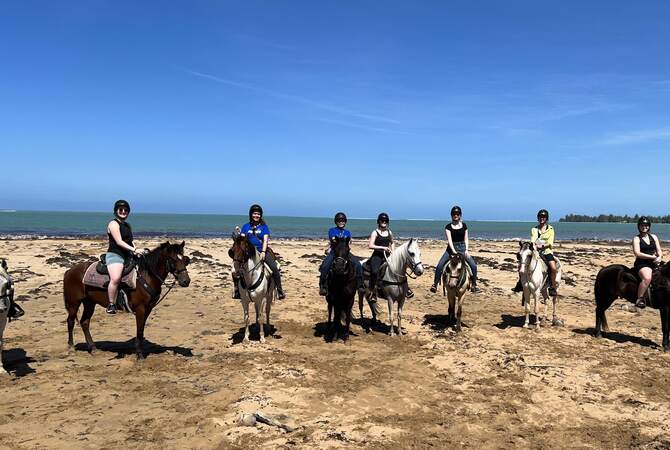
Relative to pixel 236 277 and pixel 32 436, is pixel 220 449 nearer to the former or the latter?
pixel 32 436

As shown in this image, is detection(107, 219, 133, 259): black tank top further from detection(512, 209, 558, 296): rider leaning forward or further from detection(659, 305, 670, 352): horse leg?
detection(659, 305, 670, 352): horse leg

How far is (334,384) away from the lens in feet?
23.3

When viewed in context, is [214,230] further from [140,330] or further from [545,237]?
[545,237]

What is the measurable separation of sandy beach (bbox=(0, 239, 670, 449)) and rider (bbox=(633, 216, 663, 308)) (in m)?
1.27

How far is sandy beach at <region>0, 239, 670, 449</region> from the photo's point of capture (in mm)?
5348

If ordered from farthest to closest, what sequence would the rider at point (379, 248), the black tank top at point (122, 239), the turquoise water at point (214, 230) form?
1. the turquoise water at point (214, 230)
2. the rider at point (379, 248)
3. the black tank top at point (122, 239)

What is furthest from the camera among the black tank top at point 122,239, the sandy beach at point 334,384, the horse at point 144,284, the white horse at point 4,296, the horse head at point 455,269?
the horse head at point 455,269

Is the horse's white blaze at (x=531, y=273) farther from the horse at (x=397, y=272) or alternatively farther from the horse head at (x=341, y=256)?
the horse head at (x=341, y=256)

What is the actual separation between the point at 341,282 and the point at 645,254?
21.9 ft

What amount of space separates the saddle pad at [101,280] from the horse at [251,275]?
1.82m

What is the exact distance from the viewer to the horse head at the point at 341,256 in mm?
9227

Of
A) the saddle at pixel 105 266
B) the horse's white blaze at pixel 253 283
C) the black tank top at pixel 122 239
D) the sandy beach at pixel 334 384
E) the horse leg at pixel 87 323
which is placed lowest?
the sandy beach at pixel 334 384

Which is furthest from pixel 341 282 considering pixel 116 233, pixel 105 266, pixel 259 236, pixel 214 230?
pixel 214 230

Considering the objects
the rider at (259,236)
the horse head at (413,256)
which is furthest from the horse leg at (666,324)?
the rider at (259,236)
